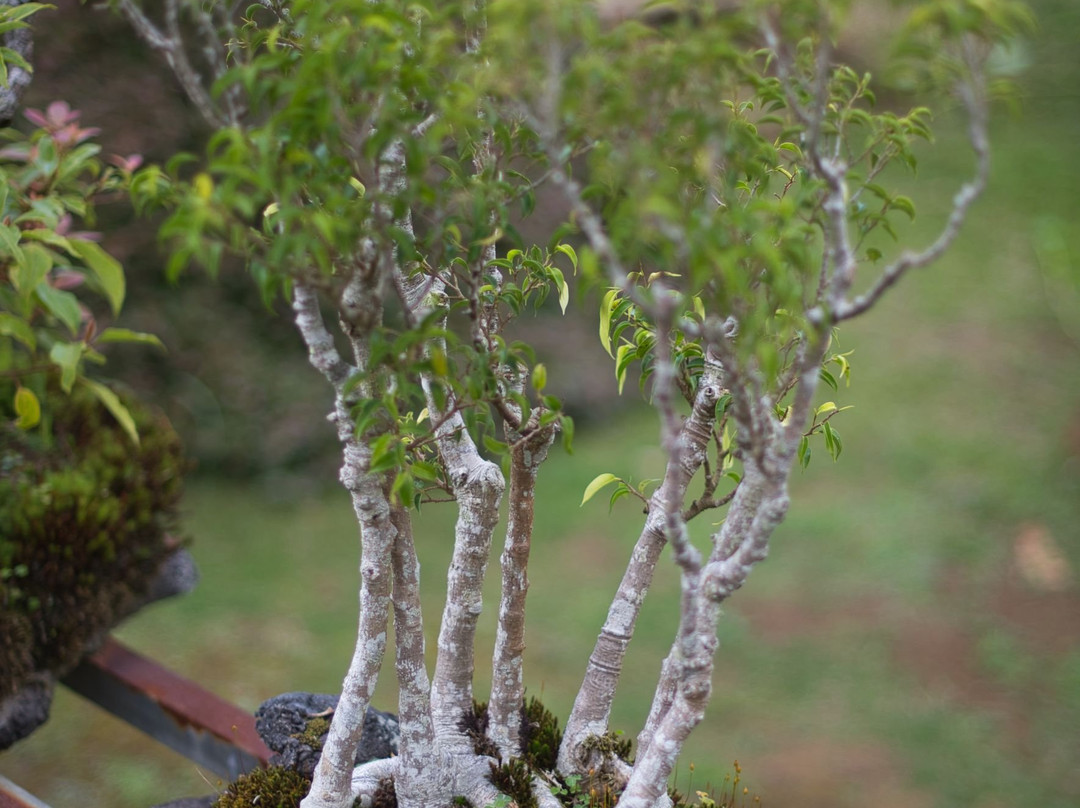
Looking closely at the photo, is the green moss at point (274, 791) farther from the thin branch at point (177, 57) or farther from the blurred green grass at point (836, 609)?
the thin branch at point (177, 57)

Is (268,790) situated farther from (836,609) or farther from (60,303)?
(836,609)

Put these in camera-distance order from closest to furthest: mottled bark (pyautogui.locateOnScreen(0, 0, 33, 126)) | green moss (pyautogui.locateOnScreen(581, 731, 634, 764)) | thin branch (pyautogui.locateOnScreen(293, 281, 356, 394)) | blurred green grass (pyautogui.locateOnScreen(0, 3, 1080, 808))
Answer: thin branch (pyautogui.locateOnScreen(293, 281, 356, 394))
green moss (pyautogui.locateOnScreen(581, 731, 634, 764))
mottled bark (pyautogui.locateOnScreen(0, 0, 33, 126))
blurred green grass (pyautogui.locateOnScreen(0, 3, 1080, 808))

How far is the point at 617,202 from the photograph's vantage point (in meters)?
0.87

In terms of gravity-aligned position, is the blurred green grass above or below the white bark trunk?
below

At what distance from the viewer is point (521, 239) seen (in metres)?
1.00

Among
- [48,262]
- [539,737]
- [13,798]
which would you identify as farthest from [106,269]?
[539,737]

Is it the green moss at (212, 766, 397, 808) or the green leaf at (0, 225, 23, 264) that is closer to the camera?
the green leaf at (0, 225, 23, 264)

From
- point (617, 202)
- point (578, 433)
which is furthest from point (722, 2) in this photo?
point (617, 202)

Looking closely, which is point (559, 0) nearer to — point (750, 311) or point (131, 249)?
point (750, 311)

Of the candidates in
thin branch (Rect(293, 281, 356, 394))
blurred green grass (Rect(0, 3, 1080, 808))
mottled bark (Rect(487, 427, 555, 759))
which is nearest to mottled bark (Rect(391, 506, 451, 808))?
mottled bark (Rect(487, 427, 555, 759))

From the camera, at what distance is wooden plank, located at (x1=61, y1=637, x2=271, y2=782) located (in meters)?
1.56

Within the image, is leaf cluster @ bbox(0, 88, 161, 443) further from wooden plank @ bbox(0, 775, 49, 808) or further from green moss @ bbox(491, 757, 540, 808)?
green moss @ bbox(491, 757, 540, 808)

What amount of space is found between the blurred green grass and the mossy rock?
2.49ft

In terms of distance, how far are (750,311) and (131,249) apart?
2948 millimetres
